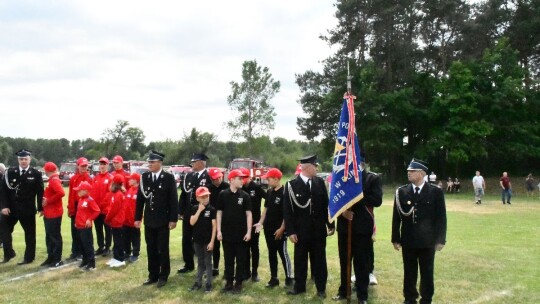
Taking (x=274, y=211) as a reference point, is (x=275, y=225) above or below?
below

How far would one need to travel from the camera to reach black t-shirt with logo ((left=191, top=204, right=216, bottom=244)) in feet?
25.8

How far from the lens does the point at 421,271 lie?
662 cm

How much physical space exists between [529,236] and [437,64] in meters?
33.1

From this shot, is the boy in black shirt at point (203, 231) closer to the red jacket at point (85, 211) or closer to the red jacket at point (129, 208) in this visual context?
the red jacket at point (129, 208)

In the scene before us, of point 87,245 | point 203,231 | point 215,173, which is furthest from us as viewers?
point 87,245

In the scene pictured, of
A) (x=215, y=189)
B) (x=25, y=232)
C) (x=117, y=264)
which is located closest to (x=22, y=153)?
(x=25, y=232)

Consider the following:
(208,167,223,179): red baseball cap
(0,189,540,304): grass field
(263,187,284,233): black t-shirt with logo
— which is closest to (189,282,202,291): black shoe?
(0,189,540,304): grass field

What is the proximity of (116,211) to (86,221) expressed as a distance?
0.74 meters

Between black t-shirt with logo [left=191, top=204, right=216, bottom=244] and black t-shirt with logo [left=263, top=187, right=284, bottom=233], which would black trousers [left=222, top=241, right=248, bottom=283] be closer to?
black t-shirt with logo [left=191, top=204, right=216, bottom=244]

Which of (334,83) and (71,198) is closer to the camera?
(71,198)

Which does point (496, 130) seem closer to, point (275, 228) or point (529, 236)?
point (529, 236)

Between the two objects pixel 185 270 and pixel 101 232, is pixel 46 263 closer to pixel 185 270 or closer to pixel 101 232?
pixel 101 232

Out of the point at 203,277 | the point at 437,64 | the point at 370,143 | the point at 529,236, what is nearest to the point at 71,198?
the point at 203,277

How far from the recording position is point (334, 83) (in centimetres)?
4312
